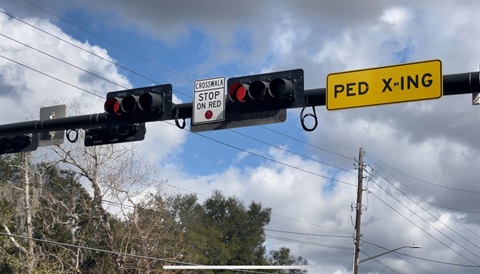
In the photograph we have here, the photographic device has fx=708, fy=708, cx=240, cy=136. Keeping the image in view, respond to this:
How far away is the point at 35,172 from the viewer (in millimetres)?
43406

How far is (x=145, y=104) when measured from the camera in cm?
1234

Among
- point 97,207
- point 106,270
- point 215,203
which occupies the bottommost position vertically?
point 106,270

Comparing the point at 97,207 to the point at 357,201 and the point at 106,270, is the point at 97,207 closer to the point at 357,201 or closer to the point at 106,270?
the point at 106,270

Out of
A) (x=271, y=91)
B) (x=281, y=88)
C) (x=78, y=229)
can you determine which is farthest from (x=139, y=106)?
(x=78, y=229)

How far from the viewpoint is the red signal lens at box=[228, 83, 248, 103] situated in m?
11.5

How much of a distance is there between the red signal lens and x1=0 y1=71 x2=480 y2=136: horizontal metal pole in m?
0.99

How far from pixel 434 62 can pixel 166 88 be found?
4.64m

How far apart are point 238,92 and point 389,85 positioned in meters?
2.52

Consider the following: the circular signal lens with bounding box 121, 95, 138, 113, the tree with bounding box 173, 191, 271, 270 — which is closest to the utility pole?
the tree with bounding box 173, 191, 271, 270

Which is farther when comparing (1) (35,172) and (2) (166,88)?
(1) (35,172)

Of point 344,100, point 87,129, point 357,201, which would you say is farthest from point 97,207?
point 344,100

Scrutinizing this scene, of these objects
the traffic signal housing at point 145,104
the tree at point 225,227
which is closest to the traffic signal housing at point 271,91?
the traffic signal housing at point 145,104

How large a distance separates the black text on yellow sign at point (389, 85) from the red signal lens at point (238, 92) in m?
1.51

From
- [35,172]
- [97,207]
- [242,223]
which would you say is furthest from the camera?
[242,223]
